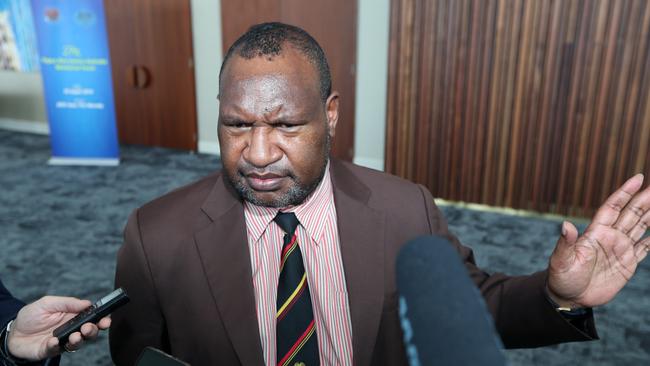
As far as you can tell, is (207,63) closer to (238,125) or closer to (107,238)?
(107,238)

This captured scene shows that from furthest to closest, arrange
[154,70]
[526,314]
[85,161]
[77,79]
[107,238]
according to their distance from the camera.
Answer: [154,70] → [85,161] → [77,79] → [107,238] → [526,314]

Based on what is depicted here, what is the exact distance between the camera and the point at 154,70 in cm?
620

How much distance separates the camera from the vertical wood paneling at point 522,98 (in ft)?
12.1

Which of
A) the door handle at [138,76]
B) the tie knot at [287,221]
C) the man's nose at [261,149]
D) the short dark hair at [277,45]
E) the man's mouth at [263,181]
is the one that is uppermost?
the short dark hair at [277,45]

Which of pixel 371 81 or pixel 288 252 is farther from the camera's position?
pixel 371 81

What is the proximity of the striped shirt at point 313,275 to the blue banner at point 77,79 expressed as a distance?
4696 millimetres

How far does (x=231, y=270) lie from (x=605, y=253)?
2.30ft

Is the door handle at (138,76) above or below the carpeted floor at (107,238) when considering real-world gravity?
above

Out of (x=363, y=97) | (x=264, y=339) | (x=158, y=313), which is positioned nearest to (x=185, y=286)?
(x=158, y=313)

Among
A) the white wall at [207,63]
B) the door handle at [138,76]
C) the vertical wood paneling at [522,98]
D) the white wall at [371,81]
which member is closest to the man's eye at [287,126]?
the vertical wood paneling at [522,98]

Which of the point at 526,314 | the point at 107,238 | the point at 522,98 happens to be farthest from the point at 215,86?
the point at 526,314

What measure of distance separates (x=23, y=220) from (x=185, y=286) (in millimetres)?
3490

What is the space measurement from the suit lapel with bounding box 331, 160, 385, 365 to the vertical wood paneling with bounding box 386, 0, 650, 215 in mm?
3063

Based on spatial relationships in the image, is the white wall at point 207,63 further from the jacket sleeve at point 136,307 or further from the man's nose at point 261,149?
the man's nose at point 261,149
